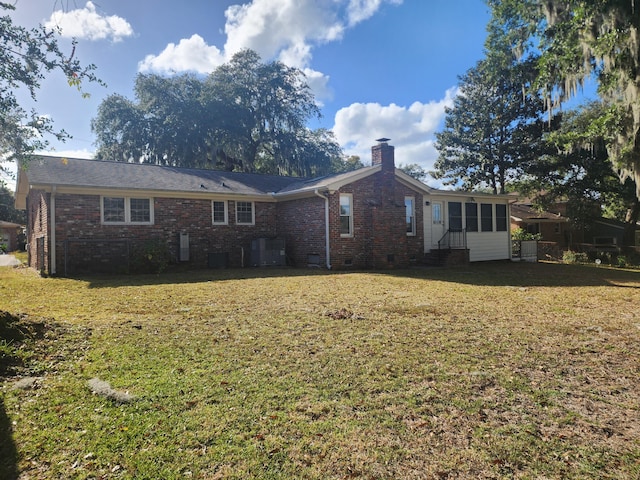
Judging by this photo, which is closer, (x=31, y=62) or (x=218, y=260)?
(x=31, y=62)

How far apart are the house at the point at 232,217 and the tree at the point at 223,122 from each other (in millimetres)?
13251

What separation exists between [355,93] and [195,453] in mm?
23448

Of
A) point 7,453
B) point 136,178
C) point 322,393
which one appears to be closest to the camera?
point 7,453

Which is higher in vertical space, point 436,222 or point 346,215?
point 346,215

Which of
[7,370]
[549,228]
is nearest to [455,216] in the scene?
[549,228]

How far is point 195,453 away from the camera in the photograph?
7.85ft

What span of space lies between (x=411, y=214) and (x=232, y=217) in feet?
24.0

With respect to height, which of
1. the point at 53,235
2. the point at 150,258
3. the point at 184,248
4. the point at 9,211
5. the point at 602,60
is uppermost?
the point at 602,60

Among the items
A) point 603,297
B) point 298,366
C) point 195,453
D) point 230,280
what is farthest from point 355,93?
point 195,453

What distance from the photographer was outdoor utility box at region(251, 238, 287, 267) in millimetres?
14945

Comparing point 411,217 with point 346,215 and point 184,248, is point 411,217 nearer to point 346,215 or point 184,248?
point 346,215

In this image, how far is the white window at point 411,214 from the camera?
52.5 ft

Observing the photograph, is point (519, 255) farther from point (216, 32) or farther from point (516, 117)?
point (216, 32)

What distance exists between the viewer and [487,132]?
25.8 metres
